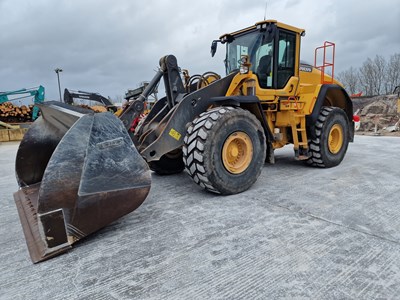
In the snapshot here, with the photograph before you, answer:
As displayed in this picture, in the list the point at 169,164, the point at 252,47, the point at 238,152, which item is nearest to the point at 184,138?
the point at 238,152

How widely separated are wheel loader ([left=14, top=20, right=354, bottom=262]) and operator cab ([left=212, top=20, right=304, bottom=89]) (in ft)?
0.05

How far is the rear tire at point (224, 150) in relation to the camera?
2928 millimetres

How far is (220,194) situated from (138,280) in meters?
1.63

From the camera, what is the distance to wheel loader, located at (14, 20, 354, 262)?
6.67 feet

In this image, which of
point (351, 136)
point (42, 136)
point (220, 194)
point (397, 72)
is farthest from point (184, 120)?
point (397, 72)

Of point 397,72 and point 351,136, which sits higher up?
point 397,72

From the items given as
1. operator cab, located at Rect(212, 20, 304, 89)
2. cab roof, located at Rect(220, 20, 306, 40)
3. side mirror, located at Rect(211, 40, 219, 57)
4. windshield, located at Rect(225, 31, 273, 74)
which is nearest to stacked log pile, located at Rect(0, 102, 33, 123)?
side mirror, located at Rect(211, 40, 219, 57)

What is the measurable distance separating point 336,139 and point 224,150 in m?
2.93

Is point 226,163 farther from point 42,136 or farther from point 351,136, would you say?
point 351,136

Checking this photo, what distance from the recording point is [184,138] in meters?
3.10

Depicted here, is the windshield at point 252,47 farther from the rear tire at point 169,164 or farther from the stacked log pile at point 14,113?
the stacked log pile at point 14,113

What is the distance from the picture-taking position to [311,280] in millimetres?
1619

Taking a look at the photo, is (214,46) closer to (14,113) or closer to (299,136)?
(299,136)

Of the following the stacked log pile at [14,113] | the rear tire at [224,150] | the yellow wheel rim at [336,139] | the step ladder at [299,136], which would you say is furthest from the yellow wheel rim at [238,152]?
the stacked log pile at [14,113]
